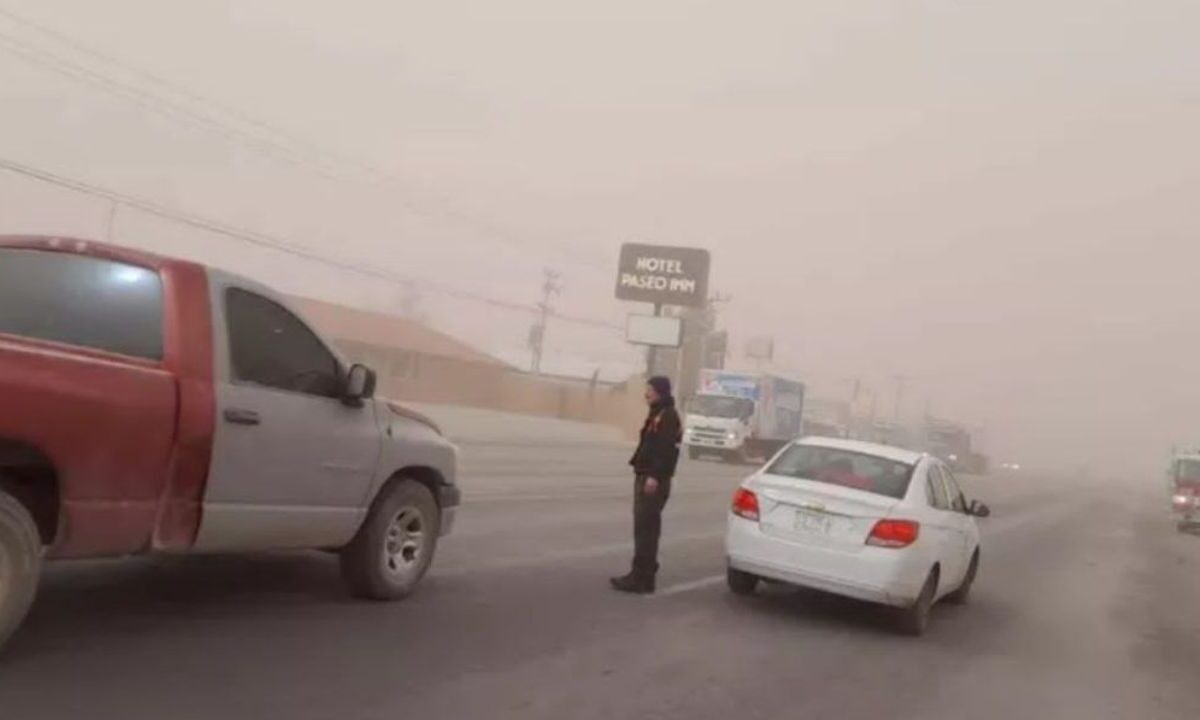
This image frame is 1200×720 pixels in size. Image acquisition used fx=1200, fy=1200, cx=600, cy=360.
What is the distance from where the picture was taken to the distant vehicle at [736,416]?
151 feet

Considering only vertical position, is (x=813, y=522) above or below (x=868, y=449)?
below

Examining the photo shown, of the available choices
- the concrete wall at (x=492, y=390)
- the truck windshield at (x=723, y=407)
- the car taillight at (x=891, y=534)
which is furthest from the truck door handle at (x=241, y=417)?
the concrete wall at (x=492, y=390)

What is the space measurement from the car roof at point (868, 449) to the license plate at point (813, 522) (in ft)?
3.87

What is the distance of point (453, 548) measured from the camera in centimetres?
1145

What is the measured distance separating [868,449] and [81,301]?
6.67 m

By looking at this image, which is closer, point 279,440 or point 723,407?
point 279,440

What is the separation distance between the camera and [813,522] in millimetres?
9414

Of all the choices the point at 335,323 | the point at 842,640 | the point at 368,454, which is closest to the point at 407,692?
the point at 368,454

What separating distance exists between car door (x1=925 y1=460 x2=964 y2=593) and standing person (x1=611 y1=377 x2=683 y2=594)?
7.07 feet

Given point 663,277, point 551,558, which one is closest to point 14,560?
point 551,558

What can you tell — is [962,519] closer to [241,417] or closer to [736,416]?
[241,417]

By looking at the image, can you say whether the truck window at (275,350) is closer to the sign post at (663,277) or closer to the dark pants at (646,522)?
the dark pants at (646,522)

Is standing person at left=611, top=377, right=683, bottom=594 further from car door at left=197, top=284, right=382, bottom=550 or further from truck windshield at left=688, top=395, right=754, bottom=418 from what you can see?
truck windshield at left=688, top=395, right=754, bottom=418

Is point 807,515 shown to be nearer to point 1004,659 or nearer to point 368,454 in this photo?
point 1004,659
